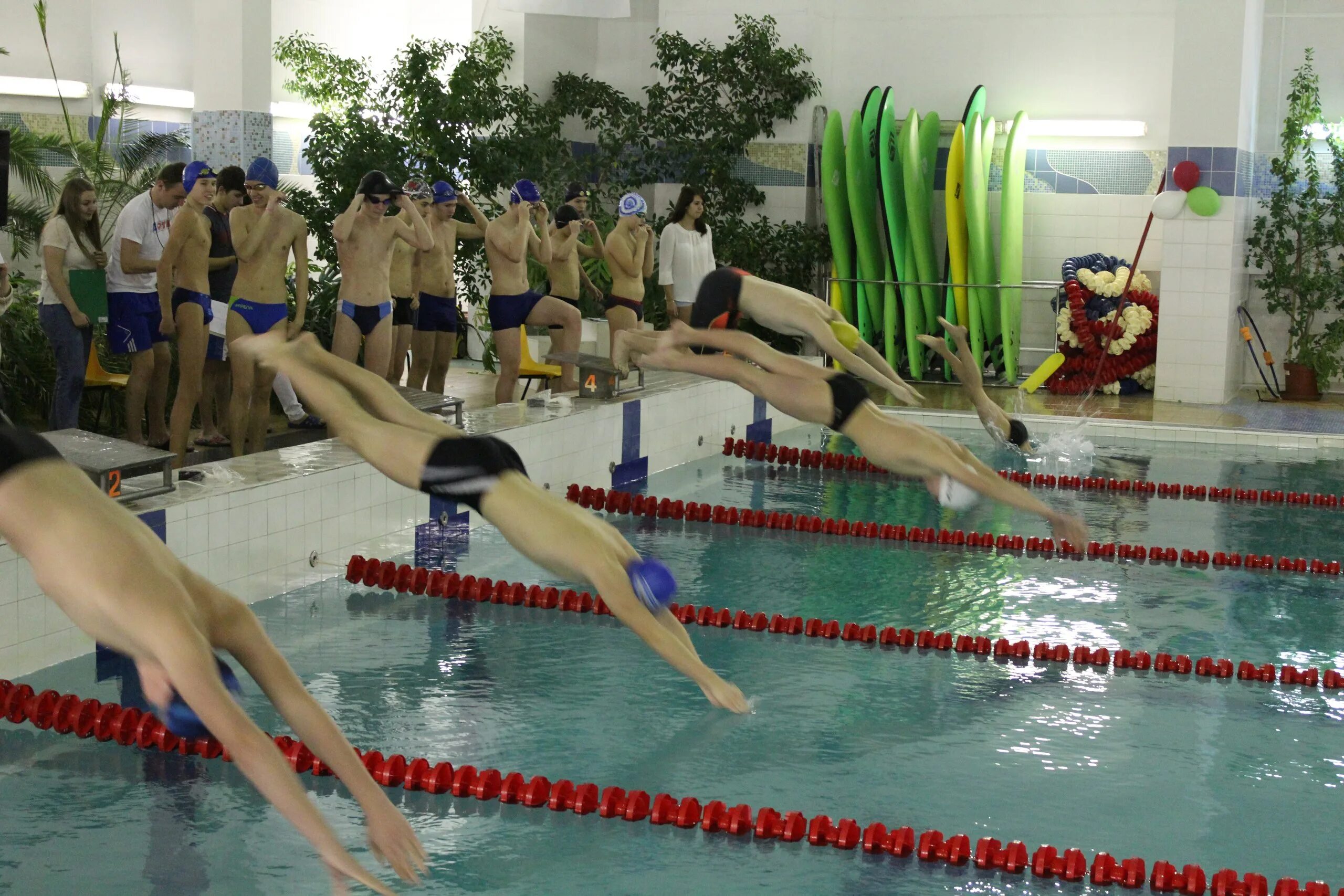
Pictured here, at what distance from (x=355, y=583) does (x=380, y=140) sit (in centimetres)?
544

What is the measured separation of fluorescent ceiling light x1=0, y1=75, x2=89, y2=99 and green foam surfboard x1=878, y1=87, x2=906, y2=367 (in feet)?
24.1

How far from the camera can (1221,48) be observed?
39.4 feet

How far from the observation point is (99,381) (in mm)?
7918

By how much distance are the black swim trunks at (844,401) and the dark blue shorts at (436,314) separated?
4417mm

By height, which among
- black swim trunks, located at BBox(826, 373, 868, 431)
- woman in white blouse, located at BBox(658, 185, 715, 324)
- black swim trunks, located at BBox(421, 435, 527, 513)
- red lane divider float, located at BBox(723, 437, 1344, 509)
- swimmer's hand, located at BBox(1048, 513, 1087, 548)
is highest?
woman in white blouse, located at BBox(658, 185, 715, 324)

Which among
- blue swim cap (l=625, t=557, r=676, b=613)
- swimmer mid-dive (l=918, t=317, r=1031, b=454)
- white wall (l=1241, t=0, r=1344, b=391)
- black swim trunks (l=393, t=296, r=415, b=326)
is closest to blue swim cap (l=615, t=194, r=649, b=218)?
black swim trunks (l=393, t=296, r=415, b=326)

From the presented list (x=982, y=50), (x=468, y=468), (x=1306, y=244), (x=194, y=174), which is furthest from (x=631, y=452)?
(x=1306, y=244)

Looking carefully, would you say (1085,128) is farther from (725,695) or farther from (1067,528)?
(725,695)

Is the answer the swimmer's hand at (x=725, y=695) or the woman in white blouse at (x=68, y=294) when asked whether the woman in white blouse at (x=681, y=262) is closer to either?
the woman in white blouse at (x=68, y=294)

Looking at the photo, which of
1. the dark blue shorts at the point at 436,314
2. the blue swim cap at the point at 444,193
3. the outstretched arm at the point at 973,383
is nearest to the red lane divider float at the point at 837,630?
the outstretched arm at the point at 973,383

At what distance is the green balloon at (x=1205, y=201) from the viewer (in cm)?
1207

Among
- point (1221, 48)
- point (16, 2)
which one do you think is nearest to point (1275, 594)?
point (1221, 48)

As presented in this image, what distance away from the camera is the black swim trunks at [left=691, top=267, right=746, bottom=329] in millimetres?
5539

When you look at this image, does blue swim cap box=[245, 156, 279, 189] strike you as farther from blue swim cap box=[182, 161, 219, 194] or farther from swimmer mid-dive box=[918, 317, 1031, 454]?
swimmer mid-dive box=[918, 317, 1031, 454]
